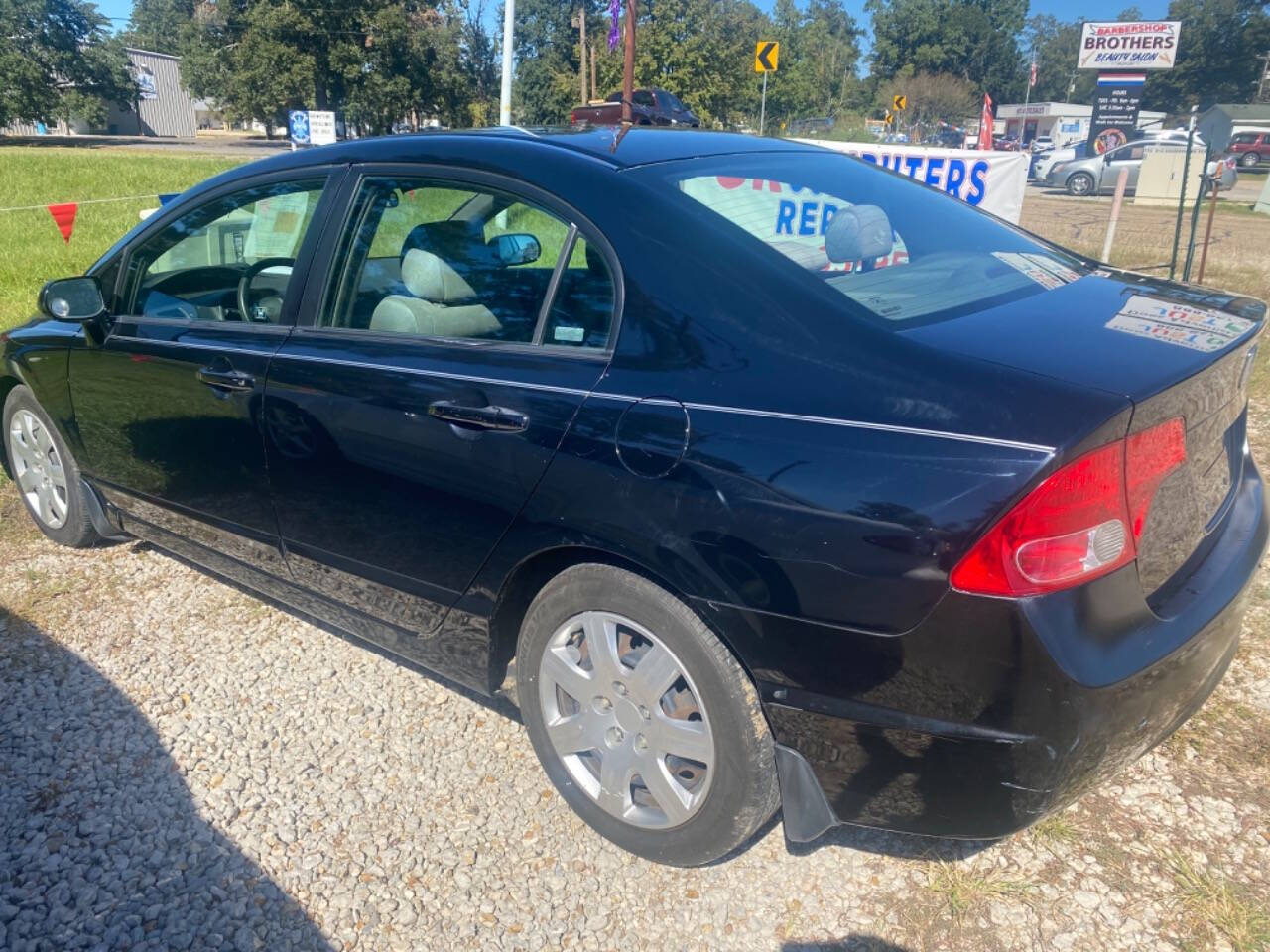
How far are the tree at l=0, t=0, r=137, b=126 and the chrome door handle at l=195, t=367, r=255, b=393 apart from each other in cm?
5061

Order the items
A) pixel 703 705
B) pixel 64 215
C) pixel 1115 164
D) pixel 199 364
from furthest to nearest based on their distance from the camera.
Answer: pixel 1115 164 < pixel 64 215 < pixel 199 364 < pixel 703 705

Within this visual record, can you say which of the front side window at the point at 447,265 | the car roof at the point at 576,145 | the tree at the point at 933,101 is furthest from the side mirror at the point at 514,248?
the tree at the point at 933,101

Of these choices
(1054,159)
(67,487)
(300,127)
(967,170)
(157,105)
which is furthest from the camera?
(157,105)

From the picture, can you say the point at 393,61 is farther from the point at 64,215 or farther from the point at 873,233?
the point at 873,233

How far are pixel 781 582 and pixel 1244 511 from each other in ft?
4.43

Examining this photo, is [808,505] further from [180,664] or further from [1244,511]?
[180,664]

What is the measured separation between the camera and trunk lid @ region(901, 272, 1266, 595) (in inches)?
77.4

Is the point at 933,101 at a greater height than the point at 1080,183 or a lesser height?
greater

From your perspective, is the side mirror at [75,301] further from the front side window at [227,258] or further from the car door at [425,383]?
the car door at [425,383]

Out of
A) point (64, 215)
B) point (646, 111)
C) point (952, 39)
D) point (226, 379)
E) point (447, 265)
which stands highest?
point (952, 39)

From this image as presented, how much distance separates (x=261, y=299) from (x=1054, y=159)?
32.3 metres

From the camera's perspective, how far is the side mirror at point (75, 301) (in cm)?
351

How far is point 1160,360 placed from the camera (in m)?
2.03

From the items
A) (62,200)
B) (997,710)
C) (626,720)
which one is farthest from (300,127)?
(997,710)
